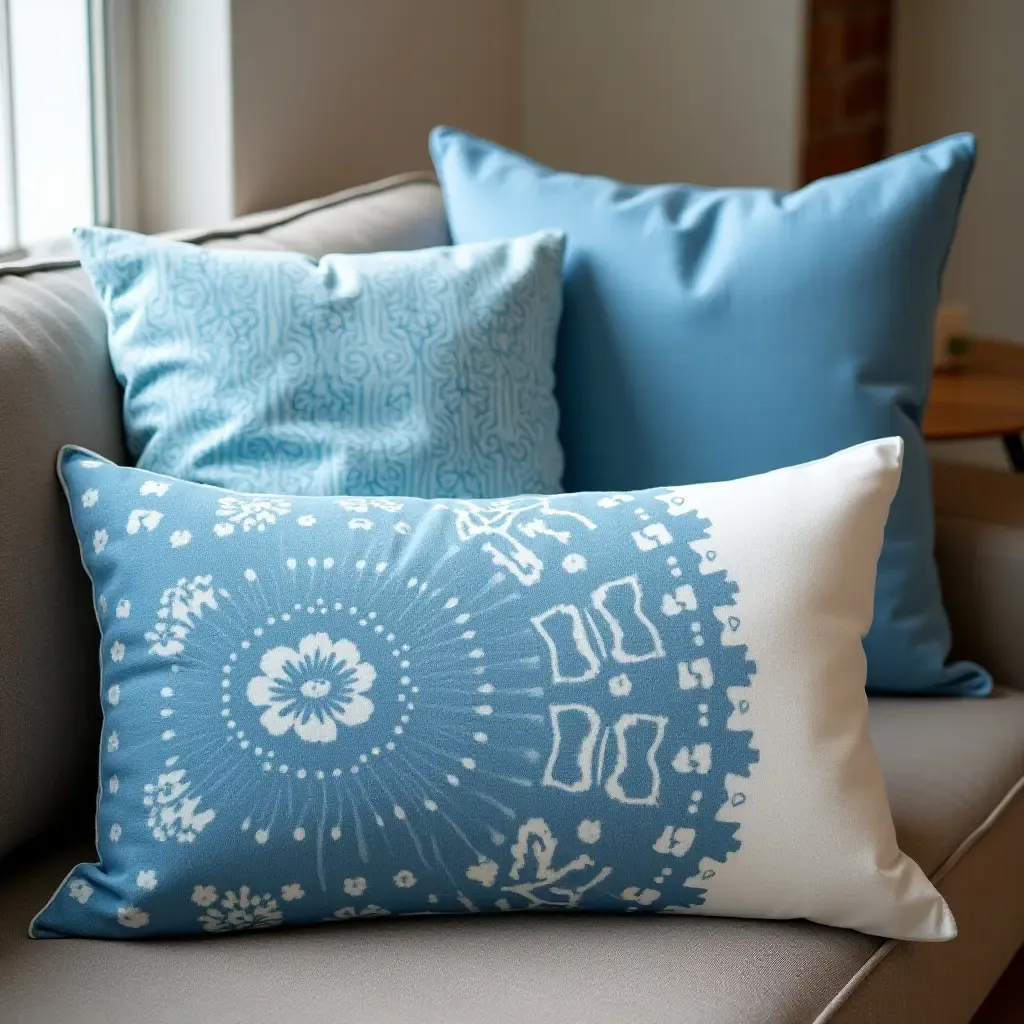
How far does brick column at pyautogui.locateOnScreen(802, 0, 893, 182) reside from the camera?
2.28 meters

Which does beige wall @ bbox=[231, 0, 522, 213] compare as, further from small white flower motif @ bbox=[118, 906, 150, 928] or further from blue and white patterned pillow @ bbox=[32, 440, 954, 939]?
small white flower motif @ bbox=[118, 906, 150, 928]

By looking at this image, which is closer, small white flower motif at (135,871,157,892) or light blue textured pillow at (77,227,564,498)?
small white flower motif at (135,871,157,892)

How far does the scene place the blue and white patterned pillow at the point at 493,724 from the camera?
2.91ft

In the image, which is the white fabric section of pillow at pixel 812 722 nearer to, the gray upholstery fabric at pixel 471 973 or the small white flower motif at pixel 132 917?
the gray upholstery fabric at pixel 471 973

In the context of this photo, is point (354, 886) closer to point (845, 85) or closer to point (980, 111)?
point (845, 85)

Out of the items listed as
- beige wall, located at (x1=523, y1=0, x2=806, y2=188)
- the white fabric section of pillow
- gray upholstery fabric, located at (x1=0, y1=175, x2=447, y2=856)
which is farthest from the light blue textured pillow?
beige wall, located at (x1=523, y1=0, x2=806, y2=188)

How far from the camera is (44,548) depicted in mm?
1022

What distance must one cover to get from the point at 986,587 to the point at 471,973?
765 millimetres

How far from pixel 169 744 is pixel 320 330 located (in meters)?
0.40

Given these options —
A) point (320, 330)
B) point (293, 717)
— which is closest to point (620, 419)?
point (320, 330)

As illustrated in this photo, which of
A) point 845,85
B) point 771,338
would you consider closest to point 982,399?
point 771,338

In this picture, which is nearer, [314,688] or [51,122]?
[314,688]

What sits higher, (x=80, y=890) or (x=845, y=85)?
(x=845, y=85)

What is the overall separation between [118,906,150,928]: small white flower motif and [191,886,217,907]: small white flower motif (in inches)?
1.4
